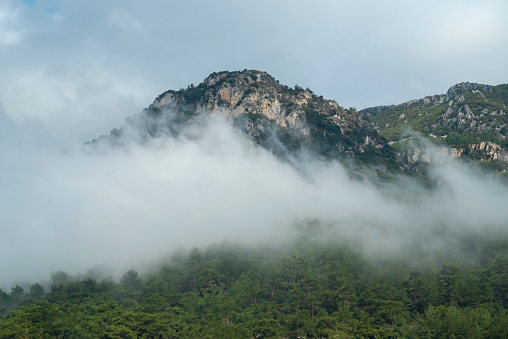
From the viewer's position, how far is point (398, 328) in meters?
79.4

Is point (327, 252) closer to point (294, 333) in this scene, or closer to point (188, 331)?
point (294, 333)

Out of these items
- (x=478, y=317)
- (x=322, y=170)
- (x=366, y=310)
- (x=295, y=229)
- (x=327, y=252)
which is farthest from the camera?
(x=322, y=170)

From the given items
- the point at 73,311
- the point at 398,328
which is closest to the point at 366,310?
the point at 398,328

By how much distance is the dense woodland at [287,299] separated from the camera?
79750 millimetres

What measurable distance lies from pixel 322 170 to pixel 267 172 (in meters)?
22.2

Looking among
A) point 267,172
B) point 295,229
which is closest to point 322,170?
point 267,172

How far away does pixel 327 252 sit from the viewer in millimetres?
124312

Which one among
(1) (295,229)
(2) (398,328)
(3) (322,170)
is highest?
(3) (322,170)

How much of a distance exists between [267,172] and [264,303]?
104136 mm

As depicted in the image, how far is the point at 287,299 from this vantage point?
101562 mm

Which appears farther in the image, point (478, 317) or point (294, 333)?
point (294, 333)

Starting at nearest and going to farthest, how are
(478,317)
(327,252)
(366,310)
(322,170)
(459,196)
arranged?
(478,317), (366,310), (327,252), (459,196), (322,170)

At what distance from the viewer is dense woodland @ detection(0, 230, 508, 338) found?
3140 inches

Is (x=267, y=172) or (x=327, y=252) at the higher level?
(x=267, y=172)
